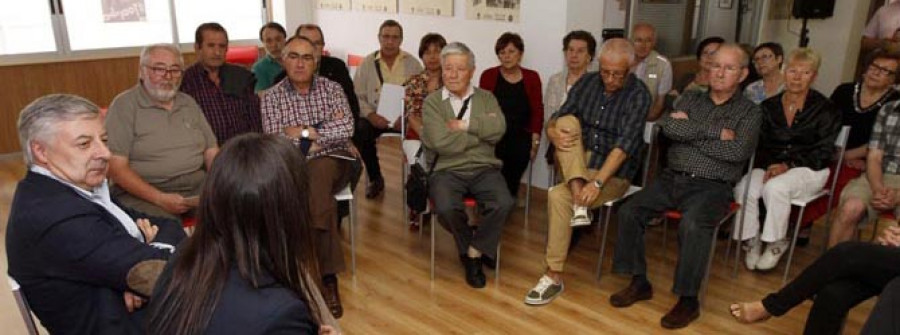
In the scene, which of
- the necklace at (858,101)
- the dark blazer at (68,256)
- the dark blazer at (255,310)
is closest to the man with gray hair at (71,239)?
the dark blazer at (68,256)

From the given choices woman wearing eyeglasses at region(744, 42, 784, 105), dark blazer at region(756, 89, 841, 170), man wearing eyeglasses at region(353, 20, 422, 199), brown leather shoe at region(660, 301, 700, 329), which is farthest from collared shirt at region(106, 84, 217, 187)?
woman wearing eyeglasses at region(744, 42, 784, 105)

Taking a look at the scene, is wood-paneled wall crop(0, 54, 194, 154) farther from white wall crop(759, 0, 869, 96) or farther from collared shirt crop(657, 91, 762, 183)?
white wall crop(759, 0, 869, 96)

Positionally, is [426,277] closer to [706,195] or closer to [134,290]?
[706,195]

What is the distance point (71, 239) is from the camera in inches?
63.4

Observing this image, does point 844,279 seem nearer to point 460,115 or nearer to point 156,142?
point 460,115

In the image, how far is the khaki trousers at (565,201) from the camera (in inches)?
126

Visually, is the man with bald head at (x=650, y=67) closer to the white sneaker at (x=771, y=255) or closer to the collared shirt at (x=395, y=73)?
the white sneaker at (x=771, y=255)

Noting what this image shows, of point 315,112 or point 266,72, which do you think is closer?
point 315,112

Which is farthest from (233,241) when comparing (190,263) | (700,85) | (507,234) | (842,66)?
(842,66)

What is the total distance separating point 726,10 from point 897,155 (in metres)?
3.18

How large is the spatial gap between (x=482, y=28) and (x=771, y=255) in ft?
9.16

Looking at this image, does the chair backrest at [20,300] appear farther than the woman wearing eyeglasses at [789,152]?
No

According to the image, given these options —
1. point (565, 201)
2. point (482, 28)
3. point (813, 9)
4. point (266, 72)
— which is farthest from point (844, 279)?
point (813, 9)

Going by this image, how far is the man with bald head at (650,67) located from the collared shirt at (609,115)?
102cm
